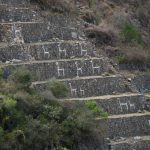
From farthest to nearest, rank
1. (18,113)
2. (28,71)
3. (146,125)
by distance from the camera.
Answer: (146,125), (28,71), (18,113)

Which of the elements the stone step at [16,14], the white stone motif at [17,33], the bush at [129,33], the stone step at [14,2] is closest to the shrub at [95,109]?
the white stone motif at [17,33]

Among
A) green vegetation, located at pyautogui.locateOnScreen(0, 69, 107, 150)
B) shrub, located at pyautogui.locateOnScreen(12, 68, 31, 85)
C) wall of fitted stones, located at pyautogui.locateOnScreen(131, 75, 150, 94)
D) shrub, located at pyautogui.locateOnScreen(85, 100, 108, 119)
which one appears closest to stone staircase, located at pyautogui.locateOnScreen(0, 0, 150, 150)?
shrub, located at pyautogui.locateOnScreen(85, 100, 108, 119)

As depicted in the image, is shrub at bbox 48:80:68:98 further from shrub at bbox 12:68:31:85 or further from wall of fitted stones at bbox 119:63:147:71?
wall of fitted stones at bbox 119:63:147:71

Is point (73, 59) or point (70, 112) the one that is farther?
point (73, 59)

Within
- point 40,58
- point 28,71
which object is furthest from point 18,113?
point 40,58

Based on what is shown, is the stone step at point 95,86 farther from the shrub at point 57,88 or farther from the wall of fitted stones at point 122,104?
the shrub at point 57,88

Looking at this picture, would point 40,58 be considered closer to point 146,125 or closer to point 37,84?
point 37,84

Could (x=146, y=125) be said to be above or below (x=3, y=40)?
below
